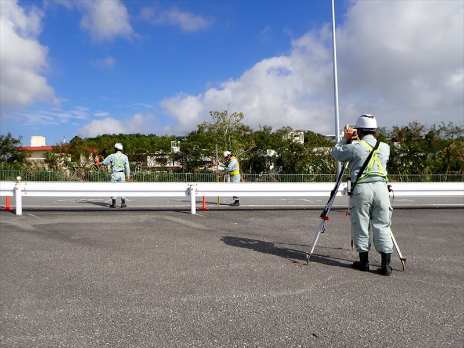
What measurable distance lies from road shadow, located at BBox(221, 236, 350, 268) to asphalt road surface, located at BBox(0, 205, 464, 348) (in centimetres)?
2

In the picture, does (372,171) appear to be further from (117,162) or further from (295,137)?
(295,137)

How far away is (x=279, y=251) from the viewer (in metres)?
5.80

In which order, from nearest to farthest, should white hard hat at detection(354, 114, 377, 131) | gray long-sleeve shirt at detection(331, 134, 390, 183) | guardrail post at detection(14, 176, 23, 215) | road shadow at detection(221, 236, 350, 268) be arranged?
gray long-sleeve shirt at detection(331, 134, 390, 183), white hard hat at detection(354, 114, 377, 131), road shadow at detection(221, 236, 350, 268), guardrail post at detection(14, 176, 23, 215)

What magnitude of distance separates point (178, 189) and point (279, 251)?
508cm

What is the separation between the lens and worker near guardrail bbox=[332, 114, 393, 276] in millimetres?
4578

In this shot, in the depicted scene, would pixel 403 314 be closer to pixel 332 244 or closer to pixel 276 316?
pixel 276 316

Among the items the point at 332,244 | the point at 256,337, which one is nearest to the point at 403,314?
the point at 256,337

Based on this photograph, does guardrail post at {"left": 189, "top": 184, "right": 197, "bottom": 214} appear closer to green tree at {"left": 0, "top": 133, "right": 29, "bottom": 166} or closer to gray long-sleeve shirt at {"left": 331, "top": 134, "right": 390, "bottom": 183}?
gray long-sleeve shirt at {"left": 331, "top": 134, "right": 390, "bottom": 183}

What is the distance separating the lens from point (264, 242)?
21.1 ft

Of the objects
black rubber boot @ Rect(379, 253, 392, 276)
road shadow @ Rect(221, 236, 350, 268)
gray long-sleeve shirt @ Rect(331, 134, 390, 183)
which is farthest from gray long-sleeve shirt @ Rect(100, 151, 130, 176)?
black rubber boot @ Rect(379, 253, 392, 276)

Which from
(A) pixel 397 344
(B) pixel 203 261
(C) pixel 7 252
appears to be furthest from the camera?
(C) pixel 7 252

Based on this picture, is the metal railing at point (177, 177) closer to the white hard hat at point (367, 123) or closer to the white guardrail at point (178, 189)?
the white guardrail at point (178, 189)

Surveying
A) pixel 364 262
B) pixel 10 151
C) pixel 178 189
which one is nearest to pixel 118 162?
pixel 178 189

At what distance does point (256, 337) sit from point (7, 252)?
14.2 ft
